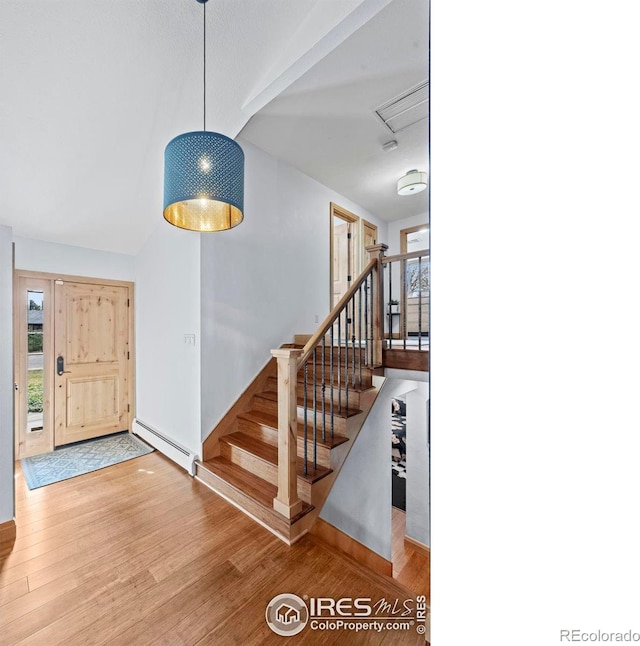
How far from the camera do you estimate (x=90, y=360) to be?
3848 millimetres

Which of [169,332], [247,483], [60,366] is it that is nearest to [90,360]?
[60,366]

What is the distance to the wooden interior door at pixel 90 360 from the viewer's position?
3631mm

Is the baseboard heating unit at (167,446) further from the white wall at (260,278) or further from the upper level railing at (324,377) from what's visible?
the upper level railing at (324,377)

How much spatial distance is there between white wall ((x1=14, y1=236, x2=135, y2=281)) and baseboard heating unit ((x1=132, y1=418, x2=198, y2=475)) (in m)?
1.92

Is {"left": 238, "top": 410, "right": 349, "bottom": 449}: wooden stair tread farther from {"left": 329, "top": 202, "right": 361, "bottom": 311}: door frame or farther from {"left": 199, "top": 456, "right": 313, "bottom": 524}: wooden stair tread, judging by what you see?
{"left": 329, "top": 202, "right": 361, "bottom": 311}: door frame

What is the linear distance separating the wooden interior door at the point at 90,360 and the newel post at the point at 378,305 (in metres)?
3.29

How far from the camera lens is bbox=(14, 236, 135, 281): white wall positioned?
3391 mm


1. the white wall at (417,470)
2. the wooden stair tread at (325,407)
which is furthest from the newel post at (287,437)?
the white wall at (417,470)

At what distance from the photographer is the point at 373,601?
1.64 metres

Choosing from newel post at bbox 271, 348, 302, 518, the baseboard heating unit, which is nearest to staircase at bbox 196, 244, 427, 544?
newel post at bbox 271, 348, 302, 518

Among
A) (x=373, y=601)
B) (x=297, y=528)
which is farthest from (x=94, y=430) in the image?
(x=373, y=601)
